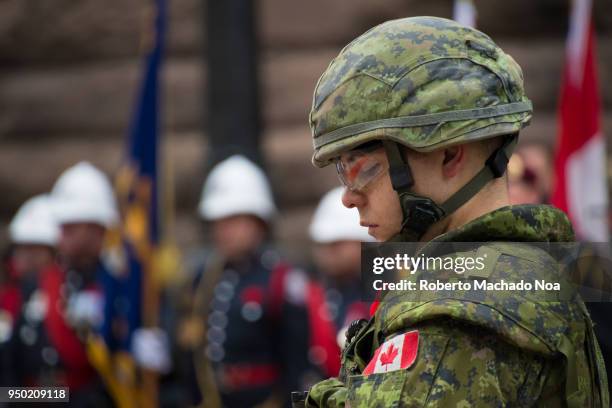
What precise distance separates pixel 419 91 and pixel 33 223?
193 inches

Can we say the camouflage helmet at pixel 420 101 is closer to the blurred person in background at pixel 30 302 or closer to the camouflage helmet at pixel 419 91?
the camouflage helmet at pixel 419 91

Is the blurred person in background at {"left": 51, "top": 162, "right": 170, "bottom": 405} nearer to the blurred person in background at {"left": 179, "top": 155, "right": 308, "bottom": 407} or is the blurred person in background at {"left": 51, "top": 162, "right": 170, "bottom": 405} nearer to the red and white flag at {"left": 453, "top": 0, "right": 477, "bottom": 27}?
the blurred person in background at {"left": 179, "top": 155, "right": 308, "bottom": 407}

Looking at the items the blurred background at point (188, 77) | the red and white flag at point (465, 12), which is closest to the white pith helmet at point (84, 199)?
the blurred background at point (188, 77)

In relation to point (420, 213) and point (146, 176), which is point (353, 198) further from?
point (146, 176)

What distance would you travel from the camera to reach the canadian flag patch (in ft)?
5.21

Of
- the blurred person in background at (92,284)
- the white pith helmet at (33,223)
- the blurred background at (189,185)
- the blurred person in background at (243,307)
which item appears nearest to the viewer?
the blurred person in background at (243,307)

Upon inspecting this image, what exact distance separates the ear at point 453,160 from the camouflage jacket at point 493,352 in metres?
0.11

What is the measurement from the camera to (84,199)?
232 inches

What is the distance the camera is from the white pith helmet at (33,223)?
6.40 metres

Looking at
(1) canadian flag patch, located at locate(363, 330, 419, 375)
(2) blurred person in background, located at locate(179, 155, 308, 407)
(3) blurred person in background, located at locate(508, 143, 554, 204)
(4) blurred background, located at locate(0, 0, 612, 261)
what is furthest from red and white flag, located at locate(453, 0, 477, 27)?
(1) canadian flag patch, located at locate(363, 330, 419, 375)

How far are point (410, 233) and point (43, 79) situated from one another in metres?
5.15

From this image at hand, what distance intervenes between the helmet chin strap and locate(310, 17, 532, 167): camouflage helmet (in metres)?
0.03

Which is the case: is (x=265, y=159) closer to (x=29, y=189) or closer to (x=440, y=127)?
(x=29, y=189)

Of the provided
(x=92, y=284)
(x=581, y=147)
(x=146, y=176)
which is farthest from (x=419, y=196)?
(x=92, y=284)
